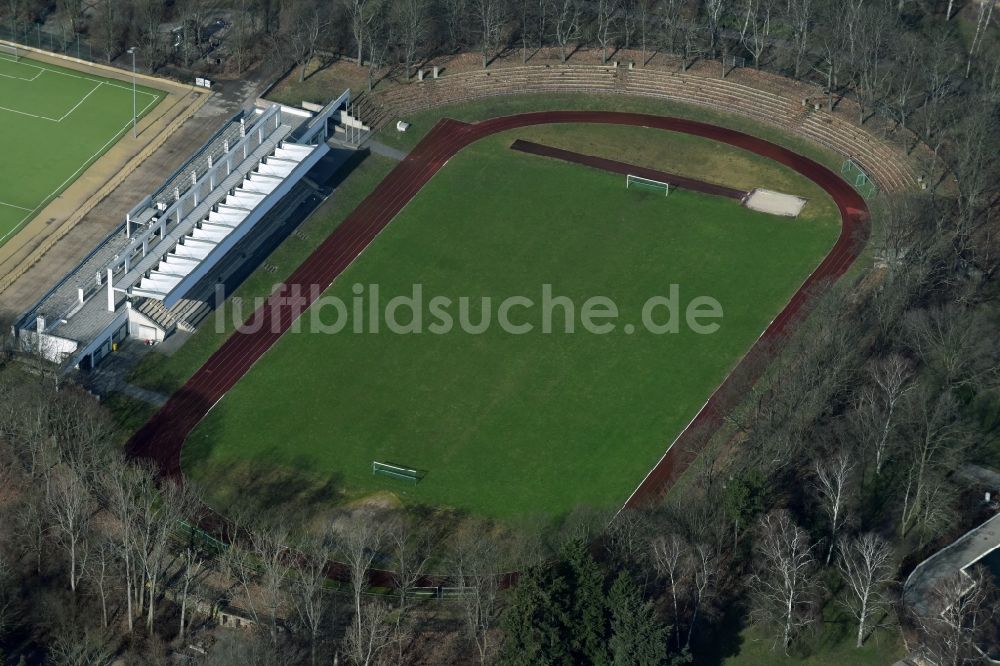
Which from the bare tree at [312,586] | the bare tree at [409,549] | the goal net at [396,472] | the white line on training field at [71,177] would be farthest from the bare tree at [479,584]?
the white line on training field at [71,177]

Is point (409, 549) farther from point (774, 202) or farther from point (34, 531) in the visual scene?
point (774, 202)

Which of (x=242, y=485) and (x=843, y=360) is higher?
(x=843, y=360)

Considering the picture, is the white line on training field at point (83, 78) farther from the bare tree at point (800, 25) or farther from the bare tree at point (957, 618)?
the bare tree at point (957, 618)

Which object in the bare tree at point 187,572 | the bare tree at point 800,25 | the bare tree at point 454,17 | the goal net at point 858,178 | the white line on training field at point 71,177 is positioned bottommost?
the bare tree at point 187,572

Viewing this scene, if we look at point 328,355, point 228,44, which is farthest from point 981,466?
point 228,44

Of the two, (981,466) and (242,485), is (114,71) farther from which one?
(981,466)

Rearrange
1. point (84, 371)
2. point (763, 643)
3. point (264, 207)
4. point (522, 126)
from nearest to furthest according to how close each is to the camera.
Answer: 1. point (763, 643)
2. point (84, 371)
3. point (264, 207)
4. point (522, 126)

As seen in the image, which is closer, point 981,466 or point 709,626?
point 709,626
